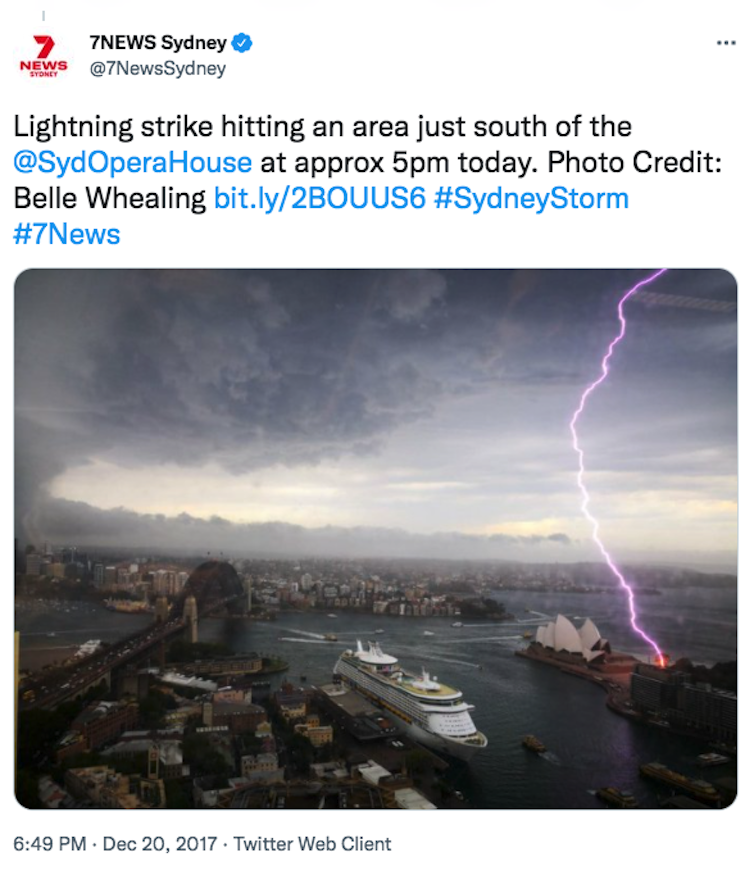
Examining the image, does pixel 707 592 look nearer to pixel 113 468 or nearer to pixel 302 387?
pixel 302 387

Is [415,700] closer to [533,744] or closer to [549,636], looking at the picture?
[533,744]

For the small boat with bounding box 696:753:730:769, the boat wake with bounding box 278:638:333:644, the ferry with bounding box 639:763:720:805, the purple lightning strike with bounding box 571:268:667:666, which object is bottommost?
the ferry with bounding box 639:763:720:805

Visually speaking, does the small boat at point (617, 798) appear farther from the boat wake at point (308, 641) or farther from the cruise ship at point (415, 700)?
the boat wake at point (308, 641)
